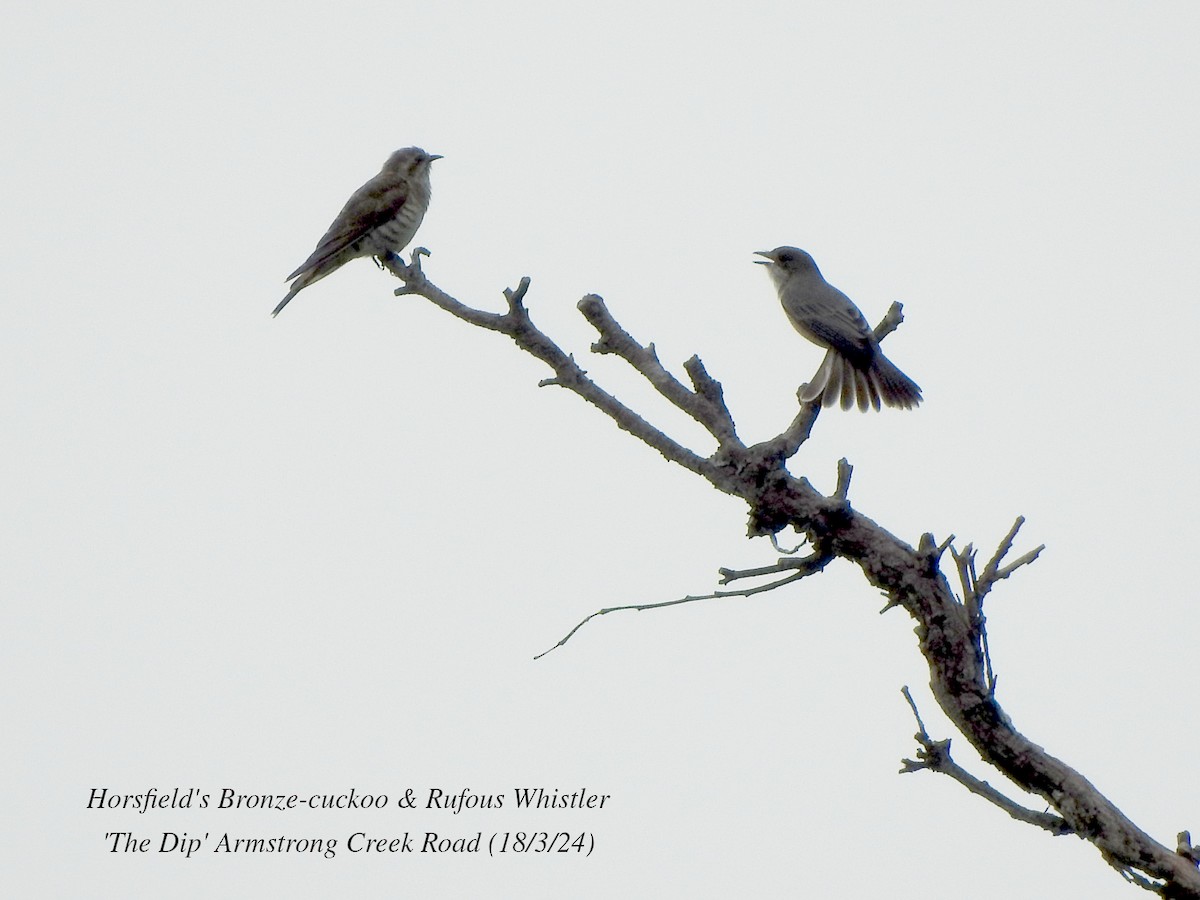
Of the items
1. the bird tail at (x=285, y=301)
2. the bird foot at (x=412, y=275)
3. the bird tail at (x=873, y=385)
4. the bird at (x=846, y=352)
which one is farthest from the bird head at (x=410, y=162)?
the bird foot at (x=412, y=275)

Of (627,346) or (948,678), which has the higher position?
(627,346)

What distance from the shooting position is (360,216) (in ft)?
26.5

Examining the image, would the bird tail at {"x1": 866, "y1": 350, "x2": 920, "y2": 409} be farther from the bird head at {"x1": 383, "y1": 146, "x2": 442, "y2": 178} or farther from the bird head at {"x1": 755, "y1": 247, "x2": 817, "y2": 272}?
the bird head at {"x1": 383, "y1": 146, "x2": 442, "y2": 178}

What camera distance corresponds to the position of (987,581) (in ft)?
11.9

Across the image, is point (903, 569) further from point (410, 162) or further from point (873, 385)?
point (410, 162)

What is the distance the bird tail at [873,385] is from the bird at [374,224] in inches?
114

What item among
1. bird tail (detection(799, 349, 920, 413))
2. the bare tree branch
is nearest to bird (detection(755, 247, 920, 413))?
bird tail (detection(799, 349, 920, 413))

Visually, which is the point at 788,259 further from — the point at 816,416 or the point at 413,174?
the point at 816,416

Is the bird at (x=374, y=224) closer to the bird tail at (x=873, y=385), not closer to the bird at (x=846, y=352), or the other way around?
the bird at (x=846, y=352)

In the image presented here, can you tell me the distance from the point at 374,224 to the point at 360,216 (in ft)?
0.33

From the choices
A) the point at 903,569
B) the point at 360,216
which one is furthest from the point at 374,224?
the point at 903,569

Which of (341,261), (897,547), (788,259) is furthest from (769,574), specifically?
(788,259)

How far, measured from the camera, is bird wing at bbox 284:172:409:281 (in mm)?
7957

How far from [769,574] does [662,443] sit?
59 centimetres
